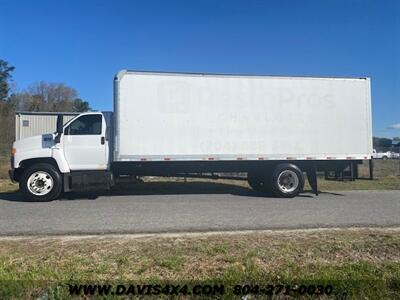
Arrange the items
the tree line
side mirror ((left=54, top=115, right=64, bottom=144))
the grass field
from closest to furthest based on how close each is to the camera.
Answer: the grass field < side mirror ((left=54, top=115, right=64, bottom=144)) < the tree line

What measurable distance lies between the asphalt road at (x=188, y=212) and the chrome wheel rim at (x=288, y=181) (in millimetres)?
507

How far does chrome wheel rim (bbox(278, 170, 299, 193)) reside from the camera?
12.2 meters

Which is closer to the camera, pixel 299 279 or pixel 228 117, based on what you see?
pixel 299 279

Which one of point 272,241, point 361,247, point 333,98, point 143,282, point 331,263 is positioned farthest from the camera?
point 333,98

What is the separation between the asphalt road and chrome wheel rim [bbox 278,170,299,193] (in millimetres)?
507

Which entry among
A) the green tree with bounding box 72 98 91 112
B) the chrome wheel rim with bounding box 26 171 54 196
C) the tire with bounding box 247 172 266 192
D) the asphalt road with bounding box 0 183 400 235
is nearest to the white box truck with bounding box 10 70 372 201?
the chrome wheel rim with bounding box 26 171 54 196

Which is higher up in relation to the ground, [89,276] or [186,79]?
[186,79]

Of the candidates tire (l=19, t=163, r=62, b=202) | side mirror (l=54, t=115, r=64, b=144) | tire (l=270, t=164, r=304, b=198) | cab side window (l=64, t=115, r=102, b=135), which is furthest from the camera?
tire (l=270, t=164, r=304, b=198)

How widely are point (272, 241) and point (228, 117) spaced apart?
20.5ft

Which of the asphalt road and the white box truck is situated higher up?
the white box truck

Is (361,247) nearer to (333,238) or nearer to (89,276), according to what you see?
(333,238)

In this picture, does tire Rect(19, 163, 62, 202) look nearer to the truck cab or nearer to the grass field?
the truck cab

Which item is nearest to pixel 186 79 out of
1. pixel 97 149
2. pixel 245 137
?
pixel 245 137

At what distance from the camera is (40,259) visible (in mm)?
5324
